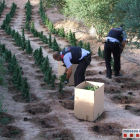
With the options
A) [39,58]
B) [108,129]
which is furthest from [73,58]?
[39,58]

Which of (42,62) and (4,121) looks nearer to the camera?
(4,121)

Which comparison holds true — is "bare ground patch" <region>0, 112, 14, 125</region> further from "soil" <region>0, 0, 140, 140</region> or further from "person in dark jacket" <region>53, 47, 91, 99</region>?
"person in dark jacket" <region>53, 47, 91, 99</region>

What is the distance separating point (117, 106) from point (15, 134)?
226 centimetres

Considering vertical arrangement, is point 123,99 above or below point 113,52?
below

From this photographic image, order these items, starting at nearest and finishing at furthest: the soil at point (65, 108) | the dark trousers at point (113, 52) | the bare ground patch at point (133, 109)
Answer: the soil at point (65, 108) < the bare ground patch at point (133, 109) < the dark trousers at point (113, 52)

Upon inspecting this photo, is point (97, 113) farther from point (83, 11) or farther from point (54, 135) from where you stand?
point (83, 11)

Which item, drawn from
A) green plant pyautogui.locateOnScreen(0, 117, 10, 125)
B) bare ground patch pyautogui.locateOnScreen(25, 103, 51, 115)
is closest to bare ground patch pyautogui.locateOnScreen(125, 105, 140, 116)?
bare ground patch pyautogui.locateOnScreen(25, 103, 51, 115)

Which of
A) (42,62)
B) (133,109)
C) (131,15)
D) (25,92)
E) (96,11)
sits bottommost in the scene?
(133,109)

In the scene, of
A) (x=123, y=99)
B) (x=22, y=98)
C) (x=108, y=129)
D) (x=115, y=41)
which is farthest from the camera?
(x=115, y=41)

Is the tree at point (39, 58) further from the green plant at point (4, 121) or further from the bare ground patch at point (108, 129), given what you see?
the bare ground patch at point (108, 129)

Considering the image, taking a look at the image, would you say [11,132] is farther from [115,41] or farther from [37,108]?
[115,41]

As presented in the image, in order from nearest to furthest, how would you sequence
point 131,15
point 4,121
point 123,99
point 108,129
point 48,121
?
1. point 108,129
2. point 4,121
3. point 48,121
4. point 123,99
5. point 131,15

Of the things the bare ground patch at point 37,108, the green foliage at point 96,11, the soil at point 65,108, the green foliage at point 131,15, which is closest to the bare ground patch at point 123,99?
the soil at point 65,108

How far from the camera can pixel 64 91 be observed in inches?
246
